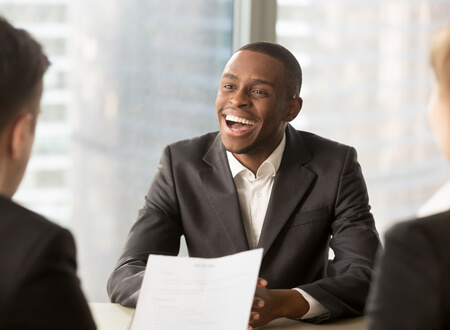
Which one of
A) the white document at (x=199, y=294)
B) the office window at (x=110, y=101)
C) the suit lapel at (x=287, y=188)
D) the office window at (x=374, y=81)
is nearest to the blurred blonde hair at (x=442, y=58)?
the white document at (x=199, y=294)

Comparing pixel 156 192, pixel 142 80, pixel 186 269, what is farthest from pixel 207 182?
pixel 142 80

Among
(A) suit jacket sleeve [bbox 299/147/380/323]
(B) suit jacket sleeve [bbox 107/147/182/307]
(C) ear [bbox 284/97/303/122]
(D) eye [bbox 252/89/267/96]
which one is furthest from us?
(C) ear [bbox 284/97/303/122]

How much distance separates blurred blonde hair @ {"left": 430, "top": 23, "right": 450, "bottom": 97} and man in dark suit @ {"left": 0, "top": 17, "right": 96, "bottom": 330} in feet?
2.43

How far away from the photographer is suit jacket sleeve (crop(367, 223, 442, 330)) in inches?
43.5

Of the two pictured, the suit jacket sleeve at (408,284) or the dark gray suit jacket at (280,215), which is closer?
the suit jacket sleeve at (408,284)

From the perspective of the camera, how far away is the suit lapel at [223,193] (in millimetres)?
2463

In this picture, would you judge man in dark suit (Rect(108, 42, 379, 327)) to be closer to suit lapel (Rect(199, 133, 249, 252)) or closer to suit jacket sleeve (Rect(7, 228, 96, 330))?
suit lapel (Rect(199, 133, 249, 252))

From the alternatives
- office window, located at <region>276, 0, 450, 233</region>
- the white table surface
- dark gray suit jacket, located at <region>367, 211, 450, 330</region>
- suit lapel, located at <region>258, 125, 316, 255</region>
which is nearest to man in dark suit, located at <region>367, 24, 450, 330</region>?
dark gray suit jacket, located at <region>367, 211, 450, 330</region>

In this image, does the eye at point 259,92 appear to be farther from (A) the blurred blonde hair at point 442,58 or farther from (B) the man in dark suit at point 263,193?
(A) the blurred blonde hair at point 442,58

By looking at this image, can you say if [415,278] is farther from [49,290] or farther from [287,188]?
[287,188]

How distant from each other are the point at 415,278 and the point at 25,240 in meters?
0.68

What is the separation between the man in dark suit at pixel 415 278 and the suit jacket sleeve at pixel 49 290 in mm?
542

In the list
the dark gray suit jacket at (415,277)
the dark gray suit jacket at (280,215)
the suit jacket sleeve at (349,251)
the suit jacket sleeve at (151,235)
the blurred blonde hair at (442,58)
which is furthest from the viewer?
the dark gray suit jacket at (280,215)

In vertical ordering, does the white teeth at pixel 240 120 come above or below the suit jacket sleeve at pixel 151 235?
above
